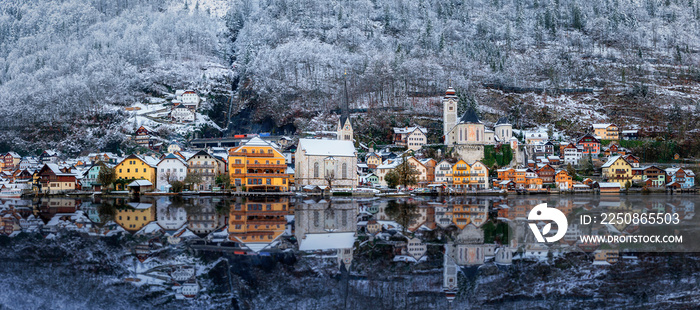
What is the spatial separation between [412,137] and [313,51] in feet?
120

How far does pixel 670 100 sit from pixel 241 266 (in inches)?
3722

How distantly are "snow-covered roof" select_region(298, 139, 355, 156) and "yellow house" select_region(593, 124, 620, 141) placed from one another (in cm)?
3786

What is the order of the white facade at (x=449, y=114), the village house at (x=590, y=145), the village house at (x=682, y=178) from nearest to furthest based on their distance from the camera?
the village house at (x=682, y=178) → the village house at (x=590, y=145) → the white facade at (x=449, y=114)

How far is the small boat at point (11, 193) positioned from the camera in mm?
46666

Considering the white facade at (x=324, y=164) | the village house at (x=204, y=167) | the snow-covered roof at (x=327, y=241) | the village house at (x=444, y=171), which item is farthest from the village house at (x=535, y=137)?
the snow-covered roof at (x=327, y=241)

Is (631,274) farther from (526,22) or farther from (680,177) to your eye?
(526,22)

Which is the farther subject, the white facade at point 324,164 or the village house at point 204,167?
the white facade at point 324,164

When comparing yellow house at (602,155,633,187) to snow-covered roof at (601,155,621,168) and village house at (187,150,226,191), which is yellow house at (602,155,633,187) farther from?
village house at (187,150,226,191)

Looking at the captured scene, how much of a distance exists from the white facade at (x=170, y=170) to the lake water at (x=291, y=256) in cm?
2363

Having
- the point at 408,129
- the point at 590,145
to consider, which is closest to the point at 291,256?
the point at 408,129

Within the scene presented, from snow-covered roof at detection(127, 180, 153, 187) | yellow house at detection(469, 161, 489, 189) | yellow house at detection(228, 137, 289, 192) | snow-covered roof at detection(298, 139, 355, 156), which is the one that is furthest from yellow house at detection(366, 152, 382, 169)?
snow-covered roof at detection(127, 180, 153, 187)

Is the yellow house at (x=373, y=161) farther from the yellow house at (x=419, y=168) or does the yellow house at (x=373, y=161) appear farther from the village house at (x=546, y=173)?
the village house at (x=546, y=173)

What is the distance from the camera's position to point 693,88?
94.5 m

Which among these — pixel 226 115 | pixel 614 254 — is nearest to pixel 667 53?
pixel 226 115
